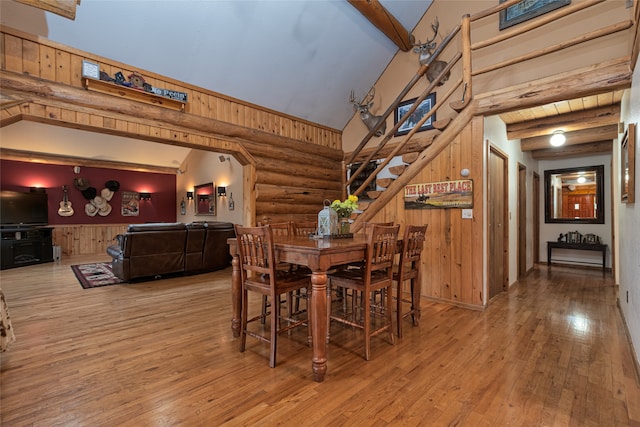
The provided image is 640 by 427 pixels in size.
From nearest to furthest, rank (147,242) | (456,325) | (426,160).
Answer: (456,325) < (426,160) < (147,242)

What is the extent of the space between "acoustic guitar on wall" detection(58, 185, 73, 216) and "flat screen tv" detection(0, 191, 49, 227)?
1.32 ft

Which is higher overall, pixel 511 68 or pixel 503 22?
pixel 503 22

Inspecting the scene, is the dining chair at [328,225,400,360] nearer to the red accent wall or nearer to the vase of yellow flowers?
the vase of yellow flowers

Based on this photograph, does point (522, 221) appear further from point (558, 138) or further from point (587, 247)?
point (587, 247)

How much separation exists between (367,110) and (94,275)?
5.81 meters

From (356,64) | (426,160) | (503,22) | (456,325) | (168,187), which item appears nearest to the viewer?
(456,325)

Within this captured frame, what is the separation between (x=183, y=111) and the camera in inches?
167

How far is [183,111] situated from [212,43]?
980 mm

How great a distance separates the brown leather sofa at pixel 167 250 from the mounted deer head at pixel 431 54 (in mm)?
4633

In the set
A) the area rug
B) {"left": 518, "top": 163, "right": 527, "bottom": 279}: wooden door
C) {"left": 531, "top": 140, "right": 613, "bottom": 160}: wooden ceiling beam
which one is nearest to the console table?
{"left": 518, "top": 163, "right": 527, "bottom": 279}: wooden door

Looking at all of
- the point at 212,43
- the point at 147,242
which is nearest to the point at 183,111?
the point at 212,43

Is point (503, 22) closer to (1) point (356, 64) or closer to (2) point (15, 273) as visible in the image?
(1) point (356, 64)

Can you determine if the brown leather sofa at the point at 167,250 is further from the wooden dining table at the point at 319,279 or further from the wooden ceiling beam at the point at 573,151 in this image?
the wooden ceiling beam at the point at 573,151

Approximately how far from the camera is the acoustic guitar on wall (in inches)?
308
